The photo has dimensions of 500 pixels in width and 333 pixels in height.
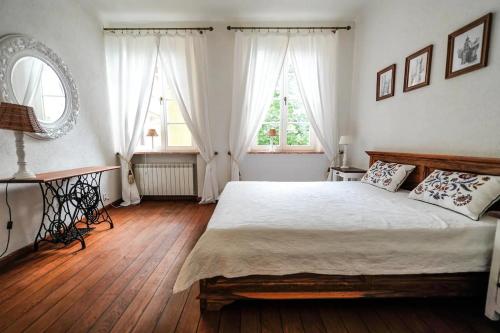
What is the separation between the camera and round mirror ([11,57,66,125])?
2.06 metres

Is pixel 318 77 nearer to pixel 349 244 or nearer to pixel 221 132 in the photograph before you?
pixel 221 132

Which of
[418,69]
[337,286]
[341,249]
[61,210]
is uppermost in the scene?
[418,69]

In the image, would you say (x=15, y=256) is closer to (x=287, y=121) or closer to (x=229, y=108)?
(x=229, y=108)

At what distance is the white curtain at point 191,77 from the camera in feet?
11.1

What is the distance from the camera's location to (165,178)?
3.67 meters

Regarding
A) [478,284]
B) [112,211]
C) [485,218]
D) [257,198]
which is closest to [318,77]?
[257,198]

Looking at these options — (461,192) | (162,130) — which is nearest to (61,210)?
(162,130)

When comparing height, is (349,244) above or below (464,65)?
below

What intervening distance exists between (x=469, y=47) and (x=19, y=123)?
364cm

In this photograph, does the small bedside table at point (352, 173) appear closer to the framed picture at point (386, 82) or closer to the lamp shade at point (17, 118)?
the framed picture at point (386, 82)

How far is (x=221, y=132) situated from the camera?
3654mm

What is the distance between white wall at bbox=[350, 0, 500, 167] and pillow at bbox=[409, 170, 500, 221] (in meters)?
0.26

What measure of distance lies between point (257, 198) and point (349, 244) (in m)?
0.81

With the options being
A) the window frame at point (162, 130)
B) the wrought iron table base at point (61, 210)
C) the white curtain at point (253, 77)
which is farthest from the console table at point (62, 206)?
the white curtain at point (253, 77)
